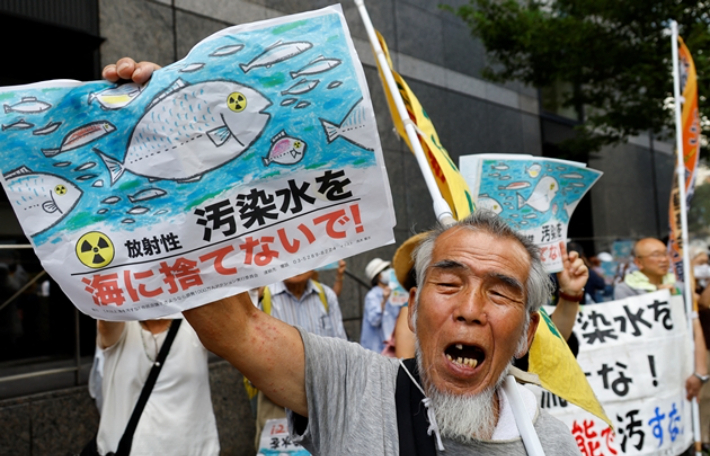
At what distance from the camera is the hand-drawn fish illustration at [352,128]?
5.32 ft

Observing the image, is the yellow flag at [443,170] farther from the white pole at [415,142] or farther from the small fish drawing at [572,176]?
the small fish drawing at [572,176]

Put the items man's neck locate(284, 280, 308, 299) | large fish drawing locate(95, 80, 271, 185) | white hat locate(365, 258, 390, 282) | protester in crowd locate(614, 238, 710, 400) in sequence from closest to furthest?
large fish drawing locate(95, 80, 271, 185) < man's neck locate(284, 280, 308, 299) < protester in crowd locate(614, 238, 710, 400) < white hat locate(365, 258, 390, 282)

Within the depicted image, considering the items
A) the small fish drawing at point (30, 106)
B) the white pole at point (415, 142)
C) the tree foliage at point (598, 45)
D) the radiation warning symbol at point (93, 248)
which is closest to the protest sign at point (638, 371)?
the white pole at point (415, 142)

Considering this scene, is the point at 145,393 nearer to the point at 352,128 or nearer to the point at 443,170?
the point at 443,170

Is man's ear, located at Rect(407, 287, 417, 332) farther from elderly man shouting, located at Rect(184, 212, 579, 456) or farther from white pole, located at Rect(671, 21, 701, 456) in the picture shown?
white pole, located at Rect(671, 21, 701, 456)

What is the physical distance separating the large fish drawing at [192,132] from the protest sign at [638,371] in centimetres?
369

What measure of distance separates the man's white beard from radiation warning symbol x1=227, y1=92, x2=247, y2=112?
856 mm

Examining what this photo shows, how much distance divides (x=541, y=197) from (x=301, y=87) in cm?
205

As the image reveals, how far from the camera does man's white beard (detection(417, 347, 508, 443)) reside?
1626mm

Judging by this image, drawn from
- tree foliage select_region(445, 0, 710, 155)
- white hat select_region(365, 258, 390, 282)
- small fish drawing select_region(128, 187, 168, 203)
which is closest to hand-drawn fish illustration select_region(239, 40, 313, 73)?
small fish drawing select_region(128, 187, 168, 203)

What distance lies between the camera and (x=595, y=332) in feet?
15.3

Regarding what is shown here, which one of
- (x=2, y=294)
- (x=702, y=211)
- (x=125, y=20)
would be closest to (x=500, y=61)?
(x=125, y=20)

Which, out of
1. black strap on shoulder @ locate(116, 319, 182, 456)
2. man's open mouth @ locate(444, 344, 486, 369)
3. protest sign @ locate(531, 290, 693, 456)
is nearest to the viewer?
man's open mouth @ locate(444, 344, 486, 369)

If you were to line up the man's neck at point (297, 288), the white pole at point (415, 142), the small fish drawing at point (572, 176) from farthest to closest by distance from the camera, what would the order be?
the man's neck at point (297, 288)
the small fish drawing at point (572, 176)
the white pole at point (415, 142)
